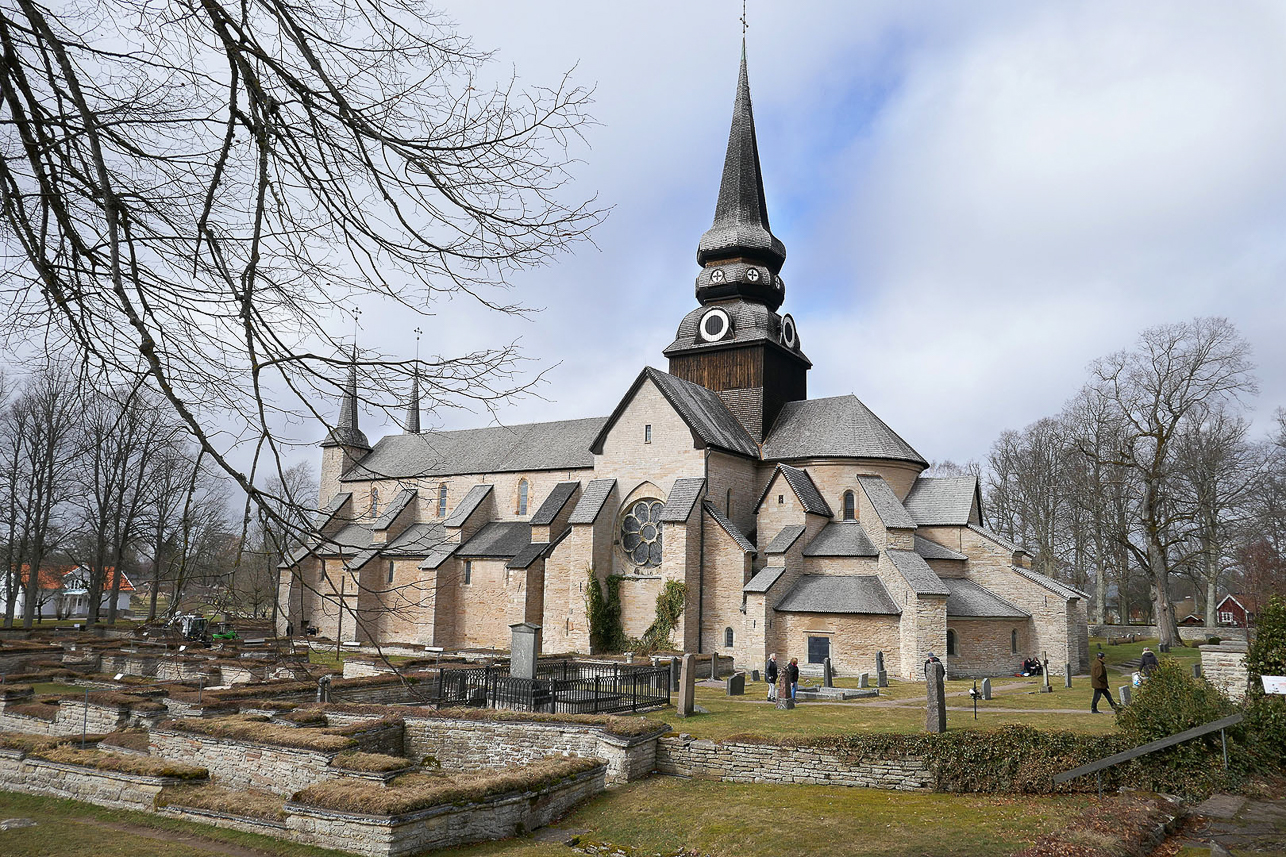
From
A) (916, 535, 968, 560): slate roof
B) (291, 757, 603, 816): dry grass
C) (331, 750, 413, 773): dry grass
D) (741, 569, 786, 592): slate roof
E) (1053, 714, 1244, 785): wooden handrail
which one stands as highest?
(916, 535, 968, 560): slate roof

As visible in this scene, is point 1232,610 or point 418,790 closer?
point 418,790

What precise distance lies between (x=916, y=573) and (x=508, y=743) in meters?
18.2

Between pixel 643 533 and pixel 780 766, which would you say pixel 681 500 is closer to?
pixel 643 533

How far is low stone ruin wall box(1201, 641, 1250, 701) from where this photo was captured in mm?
16594

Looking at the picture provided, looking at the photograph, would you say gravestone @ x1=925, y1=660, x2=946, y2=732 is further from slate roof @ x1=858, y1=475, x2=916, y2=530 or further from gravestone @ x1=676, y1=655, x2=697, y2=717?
slate roof @ x1=858, y1=475, x2=916, y2=530

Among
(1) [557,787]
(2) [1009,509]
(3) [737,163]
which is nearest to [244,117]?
(1) [557,787]

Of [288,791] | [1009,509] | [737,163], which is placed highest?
[737,163]

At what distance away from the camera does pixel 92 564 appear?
42.2m

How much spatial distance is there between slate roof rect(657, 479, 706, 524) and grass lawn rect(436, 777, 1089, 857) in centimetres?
1686

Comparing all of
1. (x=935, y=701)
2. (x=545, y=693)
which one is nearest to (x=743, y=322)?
(x=545, y=693)

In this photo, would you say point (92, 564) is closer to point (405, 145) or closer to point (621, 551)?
point (621, 551)

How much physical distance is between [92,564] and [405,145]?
47.6 m

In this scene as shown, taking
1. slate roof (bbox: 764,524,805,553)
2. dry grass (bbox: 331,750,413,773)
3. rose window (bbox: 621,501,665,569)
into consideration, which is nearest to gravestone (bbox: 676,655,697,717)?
dry grass (bbox: 331,750,413,773)

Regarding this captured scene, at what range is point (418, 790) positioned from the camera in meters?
11.2
